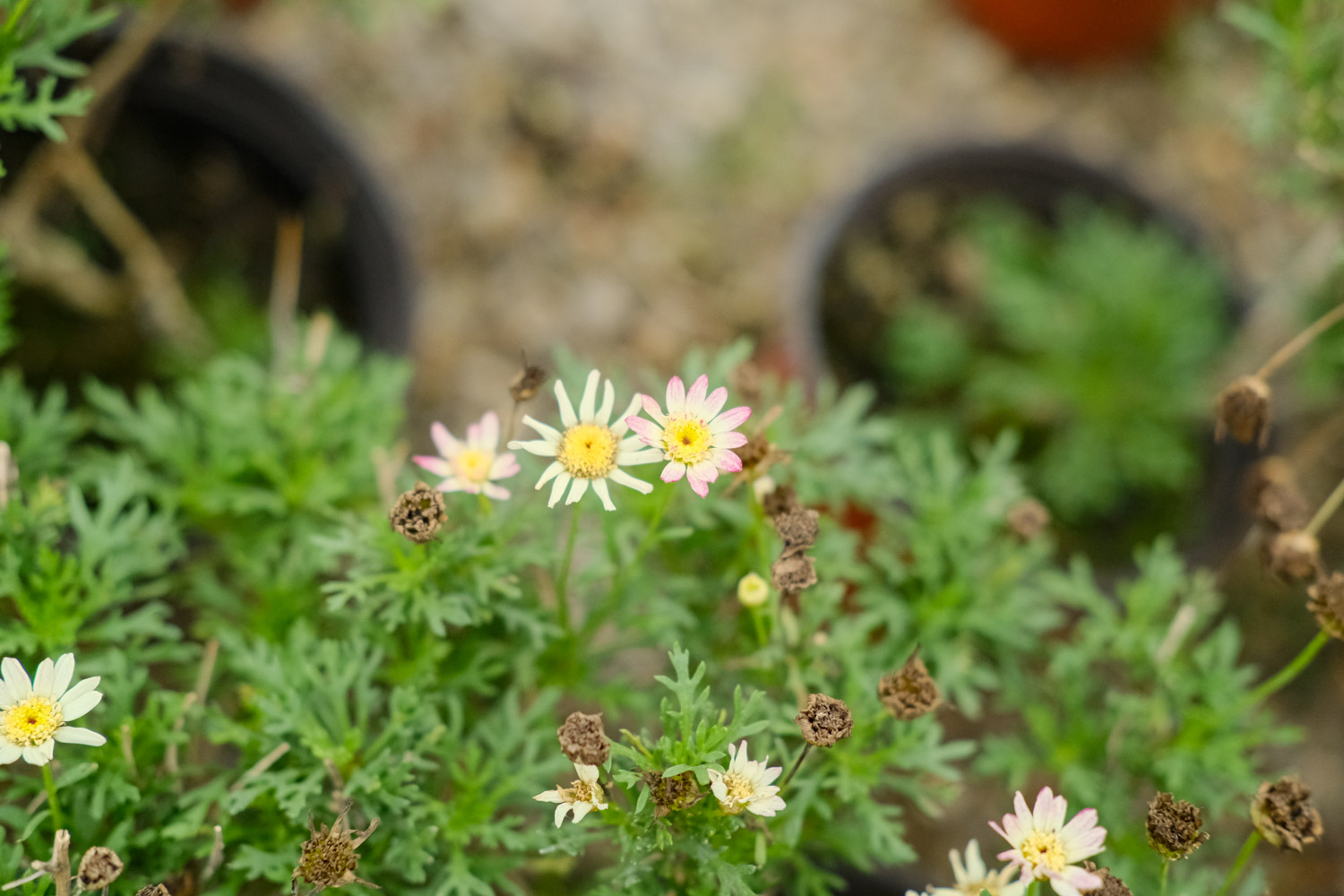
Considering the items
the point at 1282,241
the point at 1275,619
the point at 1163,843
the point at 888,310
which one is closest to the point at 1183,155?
the point at 1282,241

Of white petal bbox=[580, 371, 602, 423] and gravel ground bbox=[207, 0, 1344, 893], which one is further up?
gravel ground bbox=[207, 0, 1344, 893]

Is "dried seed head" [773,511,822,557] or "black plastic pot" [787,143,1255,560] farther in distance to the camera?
"black plastic pot" [787,143,1255,560]

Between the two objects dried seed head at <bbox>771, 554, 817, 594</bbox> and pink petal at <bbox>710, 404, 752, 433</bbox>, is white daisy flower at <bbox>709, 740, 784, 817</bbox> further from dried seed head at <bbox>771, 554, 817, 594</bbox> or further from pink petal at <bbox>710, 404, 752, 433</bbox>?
pink petal at <bbox>710, 404, 752, 433</bbox>

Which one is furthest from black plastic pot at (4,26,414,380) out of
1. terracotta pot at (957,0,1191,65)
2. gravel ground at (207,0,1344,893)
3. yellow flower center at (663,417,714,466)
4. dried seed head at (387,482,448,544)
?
terracotta pot at (957,0,1191,65)

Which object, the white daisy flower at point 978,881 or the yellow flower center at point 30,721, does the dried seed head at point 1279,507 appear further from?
the yellow flower center at point 30,721

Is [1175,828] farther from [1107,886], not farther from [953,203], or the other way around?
[953,203]

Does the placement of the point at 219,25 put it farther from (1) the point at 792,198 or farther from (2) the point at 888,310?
(2) the point at 888,310

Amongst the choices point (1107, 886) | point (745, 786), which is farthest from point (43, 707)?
point (1107, 886)
